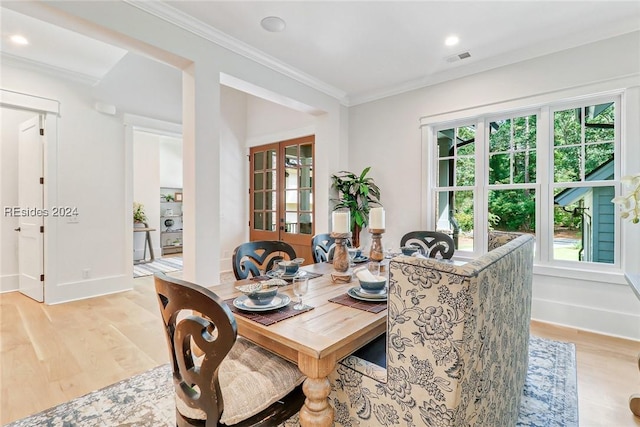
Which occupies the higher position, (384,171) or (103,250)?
(384,171)

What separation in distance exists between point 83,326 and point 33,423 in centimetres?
157

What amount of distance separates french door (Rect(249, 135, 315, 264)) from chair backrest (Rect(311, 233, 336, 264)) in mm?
2253

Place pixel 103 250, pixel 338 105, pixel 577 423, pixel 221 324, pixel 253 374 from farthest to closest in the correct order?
pixel 338 105, pixel 103 250, pixel 577 423, pixel 253 374, pixel 221 324

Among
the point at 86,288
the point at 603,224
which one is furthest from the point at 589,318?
the point at 86,288

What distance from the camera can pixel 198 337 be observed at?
3.25 ft

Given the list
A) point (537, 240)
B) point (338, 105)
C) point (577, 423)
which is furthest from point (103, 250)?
point (537, 240)

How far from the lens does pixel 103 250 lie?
425cm

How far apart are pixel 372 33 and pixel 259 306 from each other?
2793 millimetres

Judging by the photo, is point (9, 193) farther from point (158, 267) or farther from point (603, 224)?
point (603, 224)

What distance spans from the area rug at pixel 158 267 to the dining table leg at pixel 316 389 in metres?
5.17

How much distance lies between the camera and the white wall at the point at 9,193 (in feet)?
14.4

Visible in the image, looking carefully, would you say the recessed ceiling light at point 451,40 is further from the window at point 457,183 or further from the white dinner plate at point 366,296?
the white dinner plate at point 366,296

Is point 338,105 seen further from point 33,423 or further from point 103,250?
point 33,423

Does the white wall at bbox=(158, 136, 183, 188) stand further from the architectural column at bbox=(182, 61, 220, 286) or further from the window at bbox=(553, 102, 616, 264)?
the window at bbox=(553, 102, 616, 264)
